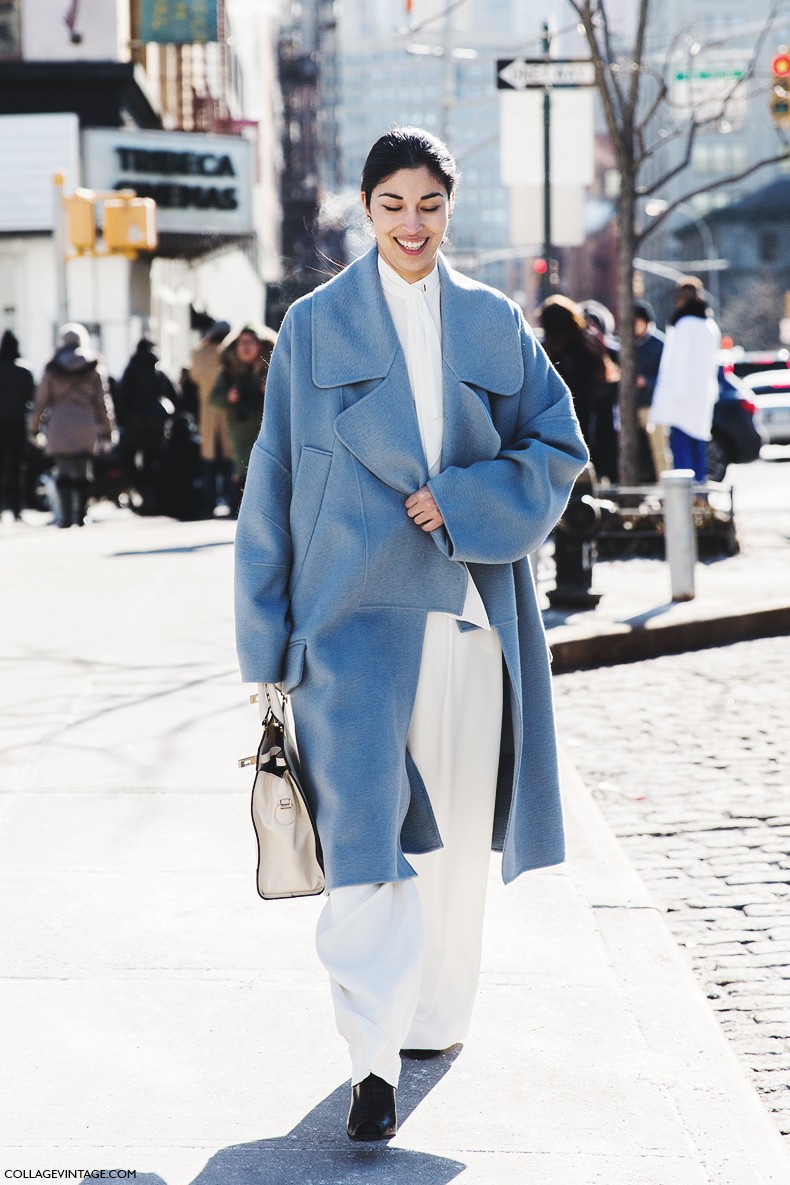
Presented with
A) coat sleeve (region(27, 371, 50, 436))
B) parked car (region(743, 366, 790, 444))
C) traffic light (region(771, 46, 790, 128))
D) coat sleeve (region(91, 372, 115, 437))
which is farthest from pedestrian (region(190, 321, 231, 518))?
parked car (region(743, 366, 790, 444))

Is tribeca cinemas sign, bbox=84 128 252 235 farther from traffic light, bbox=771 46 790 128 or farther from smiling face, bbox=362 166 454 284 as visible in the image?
smiling face, bbox=362 166 454 284

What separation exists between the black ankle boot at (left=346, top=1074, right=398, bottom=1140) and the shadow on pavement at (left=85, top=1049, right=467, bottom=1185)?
0.02 meters

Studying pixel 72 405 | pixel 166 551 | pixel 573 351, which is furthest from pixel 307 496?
pixel 72 405

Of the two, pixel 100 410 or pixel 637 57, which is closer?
pixel 637 57

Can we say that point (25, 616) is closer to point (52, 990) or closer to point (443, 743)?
point (52, 990)

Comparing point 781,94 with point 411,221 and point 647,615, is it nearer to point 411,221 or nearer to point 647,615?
point 647,615

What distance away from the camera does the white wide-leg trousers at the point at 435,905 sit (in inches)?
131

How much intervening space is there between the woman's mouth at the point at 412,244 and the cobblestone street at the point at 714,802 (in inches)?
75.8

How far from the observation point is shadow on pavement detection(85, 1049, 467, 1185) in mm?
3141

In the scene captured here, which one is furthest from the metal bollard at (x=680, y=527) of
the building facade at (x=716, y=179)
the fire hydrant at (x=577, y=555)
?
the building facade at (x=716, y=179)

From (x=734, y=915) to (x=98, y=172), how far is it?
2146 cm

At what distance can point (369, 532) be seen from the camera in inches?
134

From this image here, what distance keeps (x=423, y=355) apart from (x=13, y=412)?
13.8 metres

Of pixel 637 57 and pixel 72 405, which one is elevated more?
pixel 637 57
